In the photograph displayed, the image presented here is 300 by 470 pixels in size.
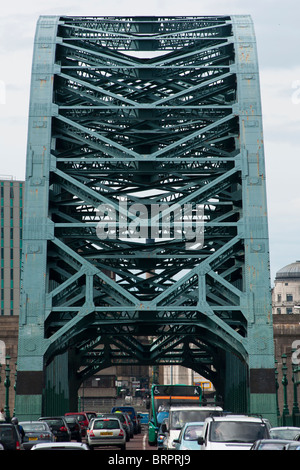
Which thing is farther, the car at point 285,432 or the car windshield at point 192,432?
the car at point 285,432

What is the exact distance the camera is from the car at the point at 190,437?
24.1 m

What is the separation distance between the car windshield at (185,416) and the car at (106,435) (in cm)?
500

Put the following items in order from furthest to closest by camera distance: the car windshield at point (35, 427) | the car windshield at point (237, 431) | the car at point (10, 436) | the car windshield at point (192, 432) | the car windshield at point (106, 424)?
1. the car windshield at point (106, 424)
2. the car windshield at point (35, 427)
3. the car windshield at point (192, 432)
4. the car at point (10, 436)
5. the car windshield at point (237, 431)

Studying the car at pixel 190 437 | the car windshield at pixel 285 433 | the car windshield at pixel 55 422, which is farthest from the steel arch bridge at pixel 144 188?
the car at pixel 190 437

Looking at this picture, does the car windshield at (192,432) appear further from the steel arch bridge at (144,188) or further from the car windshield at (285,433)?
the steel arch bridge at (144,188)

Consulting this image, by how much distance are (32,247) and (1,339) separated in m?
46.6

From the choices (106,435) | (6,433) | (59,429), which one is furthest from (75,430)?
(6,433)

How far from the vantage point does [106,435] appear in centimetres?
3541

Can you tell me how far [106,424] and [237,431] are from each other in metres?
15.2

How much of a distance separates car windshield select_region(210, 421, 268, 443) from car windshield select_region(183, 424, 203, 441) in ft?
8.66

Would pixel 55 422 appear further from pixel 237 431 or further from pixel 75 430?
pixel 237 431

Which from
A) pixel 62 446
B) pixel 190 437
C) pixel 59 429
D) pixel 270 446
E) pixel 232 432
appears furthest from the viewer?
pixel 59 429

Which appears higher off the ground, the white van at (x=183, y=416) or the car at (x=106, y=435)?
the white van at (x=183, y=416)

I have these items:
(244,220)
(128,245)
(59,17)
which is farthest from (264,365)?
(59,17)
